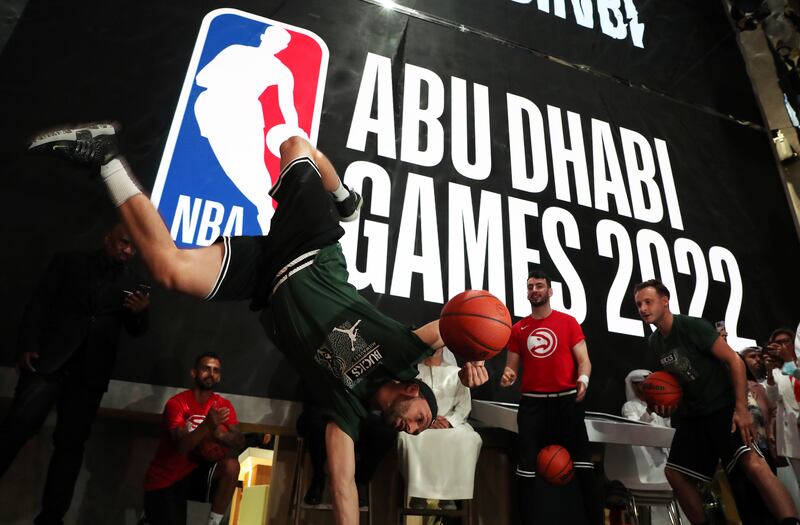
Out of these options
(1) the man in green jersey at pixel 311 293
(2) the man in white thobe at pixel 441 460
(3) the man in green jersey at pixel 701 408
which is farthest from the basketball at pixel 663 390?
(1) the man in green jersey at pixel 311 293

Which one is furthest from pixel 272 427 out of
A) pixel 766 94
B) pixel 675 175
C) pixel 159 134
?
pixel 766 94

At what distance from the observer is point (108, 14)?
4.18 meters

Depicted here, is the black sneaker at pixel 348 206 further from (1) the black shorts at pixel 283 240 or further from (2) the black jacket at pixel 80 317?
(2) the black jacket at pixel 80 317

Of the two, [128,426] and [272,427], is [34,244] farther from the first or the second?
[272,427]

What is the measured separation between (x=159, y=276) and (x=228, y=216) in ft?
6.44

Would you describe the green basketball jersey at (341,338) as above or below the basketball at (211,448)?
above

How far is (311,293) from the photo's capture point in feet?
6.88

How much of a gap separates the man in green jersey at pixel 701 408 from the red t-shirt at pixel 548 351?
575 millimetres

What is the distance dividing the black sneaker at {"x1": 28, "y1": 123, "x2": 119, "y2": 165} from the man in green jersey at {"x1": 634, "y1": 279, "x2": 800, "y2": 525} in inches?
127

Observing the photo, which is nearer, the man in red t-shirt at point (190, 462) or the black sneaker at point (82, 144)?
the black sneaker at point (82, 144)

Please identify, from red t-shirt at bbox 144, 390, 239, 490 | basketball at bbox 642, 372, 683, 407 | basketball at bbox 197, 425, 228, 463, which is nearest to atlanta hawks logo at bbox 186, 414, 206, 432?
red t-shirt at bbox 144, 390, 239, 490

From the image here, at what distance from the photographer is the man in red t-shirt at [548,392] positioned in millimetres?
3049

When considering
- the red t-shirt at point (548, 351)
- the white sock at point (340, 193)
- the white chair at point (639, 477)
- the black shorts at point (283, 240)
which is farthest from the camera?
the white chair at point (639, 477)

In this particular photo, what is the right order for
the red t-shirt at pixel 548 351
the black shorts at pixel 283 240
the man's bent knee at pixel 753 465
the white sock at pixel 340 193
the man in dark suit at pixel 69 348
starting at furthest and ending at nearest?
the red t-shirt at pixel 548 351, the man's bent knee at pixel 753 465, the white sock at pixel 340 193, the man in dark suit at pixel 69 348, the black shorts at pixel 283 240
